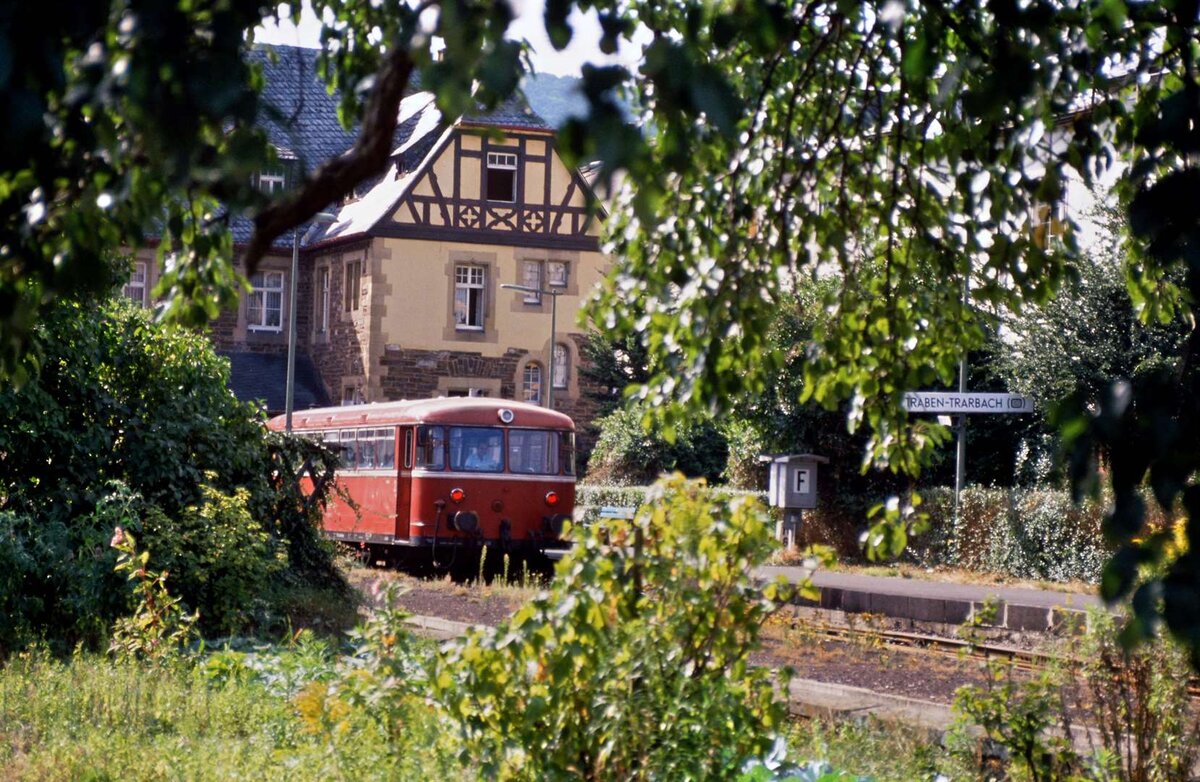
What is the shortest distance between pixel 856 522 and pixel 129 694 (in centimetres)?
2054

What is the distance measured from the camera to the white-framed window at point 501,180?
127 feet

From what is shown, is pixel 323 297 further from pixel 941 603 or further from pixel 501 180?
pixel 941 603

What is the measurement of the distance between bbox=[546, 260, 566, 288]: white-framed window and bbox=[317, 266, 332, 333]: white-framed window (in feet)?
20.3

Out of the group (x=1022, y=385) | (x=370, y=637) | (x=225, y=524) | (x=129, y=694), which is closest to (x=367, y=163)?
(x=370, y=637)

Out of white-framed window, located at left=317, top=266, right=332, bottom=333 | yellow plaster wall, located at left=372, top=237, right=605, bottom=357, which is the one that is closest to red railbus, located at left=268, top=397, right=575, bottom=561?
yellow plaster wall, located at left=372, top=237, right=605, bottom=357

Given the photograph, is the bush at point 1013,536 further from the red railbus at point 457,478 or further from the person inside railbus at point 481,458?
the person inside railbus at point 481,458

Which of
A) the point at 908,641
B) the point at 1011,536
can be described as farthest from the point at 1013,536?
the point at 908,641

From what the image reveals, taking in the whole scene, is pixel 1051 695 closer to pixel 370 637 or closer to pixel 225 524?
pixel 370 637

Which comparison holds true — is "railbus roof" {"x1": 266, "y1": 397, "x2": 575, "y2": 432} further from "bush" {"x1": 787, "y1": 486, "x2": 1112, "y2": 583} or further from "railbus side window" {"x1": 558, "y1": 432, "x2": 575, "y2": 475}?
"bush" {"x1": 787, "y1": 486, "x2": 1112, "y2": 583}

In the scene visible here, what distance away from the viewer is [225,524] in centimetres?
1120

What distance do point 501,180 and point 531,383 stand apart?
5.64 metres

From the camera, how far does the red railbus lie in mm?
23250

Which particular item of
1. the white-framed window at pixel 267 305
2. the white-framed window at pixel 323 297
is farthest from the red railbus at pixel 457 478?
the white-framed window at pixel 267 305

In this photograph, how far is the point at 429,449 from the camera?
23.4 meters
